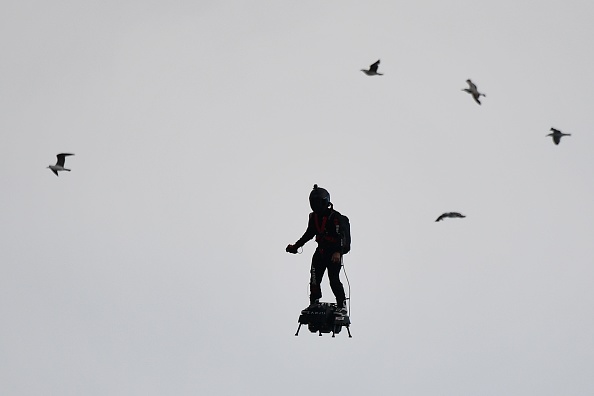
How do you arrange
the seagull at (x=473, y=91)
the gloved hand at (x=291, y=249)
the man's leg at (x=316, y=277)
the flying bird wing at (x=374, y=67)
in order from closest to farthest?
the seagull at (x=473, y=91), the flying bird wing at (x=374, y=67), the man's leg at (x=316, y=277), the gloved hand at (x=291, y=249)

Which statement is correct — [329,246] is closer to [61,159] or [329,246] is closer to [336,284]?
[336,284]

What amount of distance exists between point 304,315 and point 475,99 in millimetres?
7315

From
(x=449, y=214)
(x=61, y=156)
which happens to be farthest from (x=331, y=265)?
(x=61, y=156)

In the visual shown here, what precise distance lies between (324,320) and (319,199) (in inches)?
126

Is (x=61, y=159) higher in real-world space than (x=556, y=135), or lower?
lower

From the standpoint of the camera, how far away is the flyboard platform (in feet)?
119

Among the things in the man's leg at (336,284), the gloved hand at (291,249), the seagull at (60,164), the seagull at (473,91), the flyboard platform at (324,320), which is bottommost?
the flyboard platform at (324,320)

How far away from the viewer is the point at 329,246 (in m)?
37.0

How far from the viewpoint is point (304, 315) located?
36531 mm

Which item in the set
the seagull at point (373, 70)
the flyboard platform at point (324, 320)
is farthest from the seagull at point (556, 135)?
the flyboard platform at point (324, 320)

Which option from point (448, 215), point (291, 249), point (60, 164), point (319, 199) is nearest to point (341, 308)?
point (291, 249)

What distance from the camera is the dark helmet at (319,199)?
1458 inches

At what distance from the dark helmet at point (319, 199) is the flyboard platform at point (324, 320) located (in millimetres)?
2638

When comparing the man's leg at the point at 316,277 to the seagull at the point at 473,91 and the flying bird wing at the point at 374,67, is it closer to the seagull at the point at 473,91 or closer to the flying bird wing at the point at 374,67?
the flying bird wing at the point at 374,67
